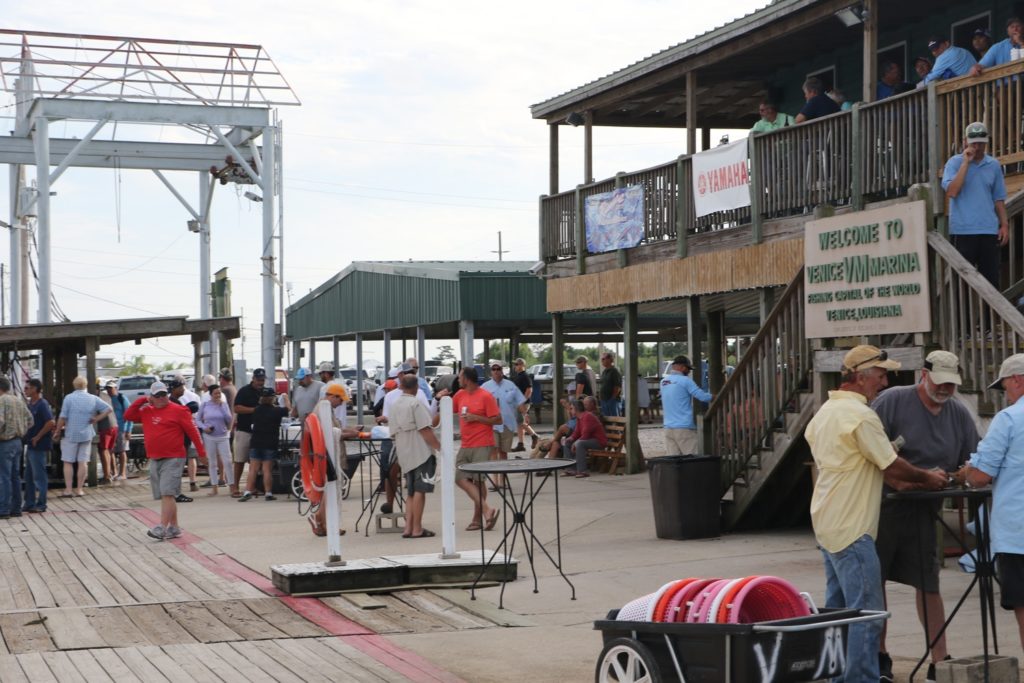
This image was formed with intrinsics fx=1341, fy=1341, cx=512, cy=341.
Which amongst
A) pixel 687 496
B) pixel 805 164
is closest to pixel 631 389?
pixel 805 164

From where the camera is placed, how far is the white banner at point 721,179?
53.0ft

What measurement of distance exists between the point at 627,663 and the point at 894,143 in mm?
8410

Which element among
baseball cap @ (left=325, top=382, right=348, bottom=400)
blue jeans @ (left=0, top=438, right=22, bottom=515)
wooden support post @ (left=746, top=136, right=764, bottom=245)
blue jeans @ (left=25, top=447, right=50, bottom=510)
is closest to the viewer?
baseball cap @ (left=325, top=382, right=348, bottom=400)

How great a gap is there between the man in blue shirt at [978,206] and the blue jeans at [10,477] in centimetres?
1163

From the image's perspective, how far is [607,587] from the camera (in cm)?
1070

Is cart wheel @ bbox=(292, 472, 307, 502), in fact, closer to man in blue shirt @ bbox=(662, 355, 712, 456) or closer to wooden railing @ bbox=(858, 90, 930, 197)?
man in blue shirt @ bbox=(662, 355, 712, 456)

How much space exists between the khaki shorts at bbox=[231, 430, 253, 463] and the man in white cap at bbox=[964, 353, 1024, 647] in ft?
45.7

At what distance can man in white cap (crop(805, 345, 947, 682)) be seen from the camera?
21.7ft

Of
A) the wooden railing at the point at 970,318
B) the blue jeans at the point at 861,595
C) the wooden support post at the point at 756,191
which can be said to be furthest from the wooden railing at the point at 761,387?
the blue jeans at the point at 861,595

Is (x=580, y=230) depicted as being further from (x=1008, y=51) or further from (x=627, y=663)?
(x=627, y=663)

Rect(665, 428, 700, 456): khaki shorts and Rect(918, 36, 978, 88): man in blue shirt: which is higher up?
Rect(918, 36, 978, 88): man in blue shirt

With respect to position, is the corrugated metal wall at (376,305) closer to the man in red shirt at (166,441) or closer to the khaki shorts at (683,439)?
the khaki shorts at (683,439)

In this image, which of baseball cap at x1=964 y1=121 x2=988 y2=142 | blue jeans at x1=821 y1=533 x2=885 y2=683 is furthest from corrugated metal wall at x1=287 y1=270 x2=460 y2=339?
blue jeans at x1=821 y1=533 x2=885 y2=683

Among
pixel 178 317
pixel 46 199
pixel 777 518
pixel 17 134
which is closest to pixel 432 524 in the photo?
pixel 777 518
